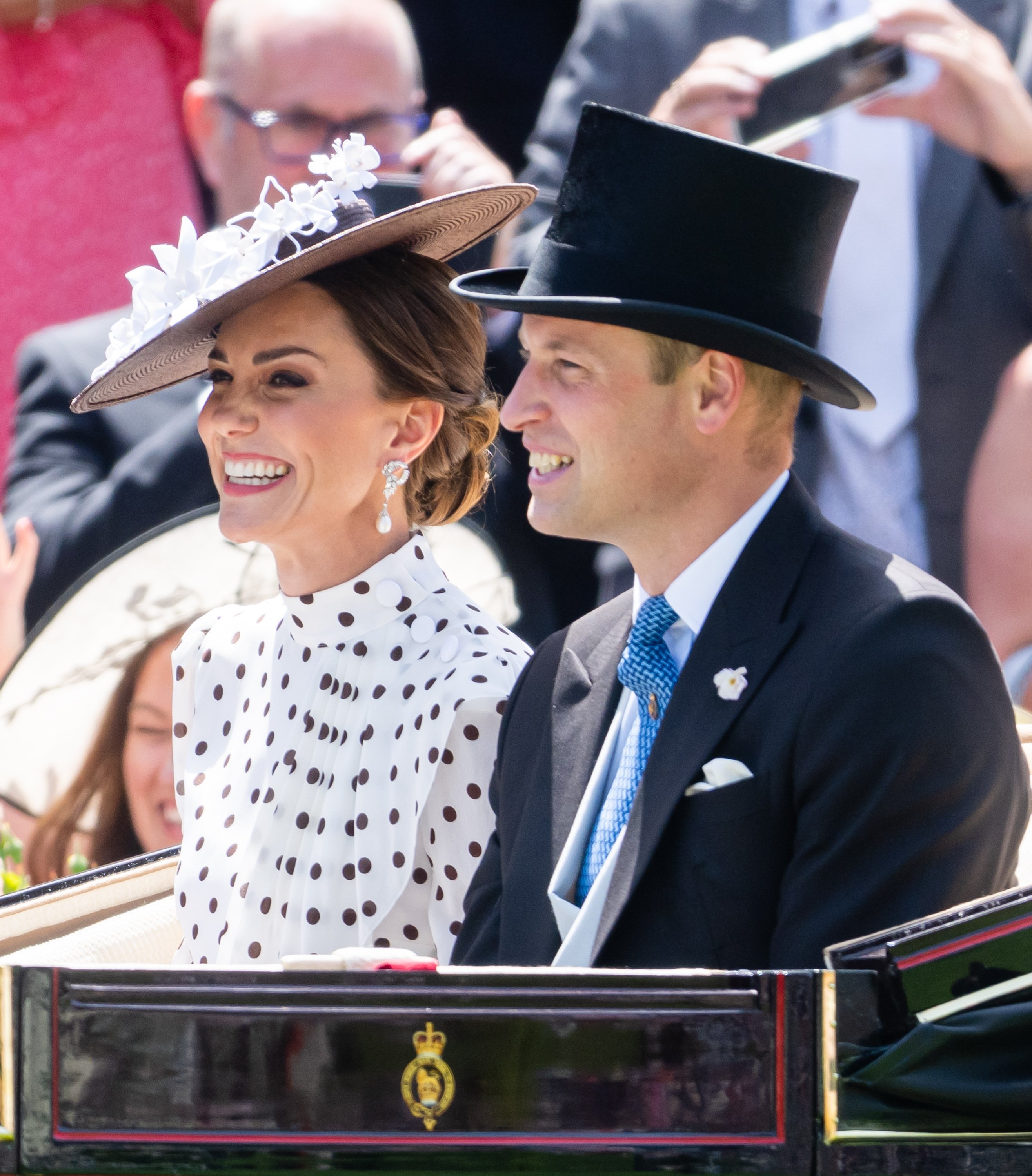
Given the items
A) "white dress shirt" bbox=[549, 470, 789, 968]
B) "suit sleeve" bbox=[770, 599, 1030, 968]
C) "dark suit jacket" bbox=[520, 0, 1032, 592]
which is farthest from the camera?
"dark suit jacket" bbox=[520, 0, 1032, 592]

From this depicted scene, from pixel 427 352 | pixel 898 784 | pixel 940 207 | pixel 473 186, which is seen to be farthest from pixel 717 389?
pixel 473 186

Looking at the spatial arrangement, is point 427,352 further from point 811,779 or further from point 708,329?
point 811,779

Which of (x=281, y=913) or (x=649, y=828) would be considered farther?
(x=281, y=913)

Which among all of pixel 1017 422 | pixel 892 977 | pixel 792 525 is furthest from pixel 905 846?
pixel 1017 422

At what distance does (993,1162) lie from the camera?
150cm

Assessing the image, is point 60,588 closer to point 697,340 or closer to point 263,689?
point 263,689

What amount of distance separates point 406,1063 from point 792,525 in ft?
2.70

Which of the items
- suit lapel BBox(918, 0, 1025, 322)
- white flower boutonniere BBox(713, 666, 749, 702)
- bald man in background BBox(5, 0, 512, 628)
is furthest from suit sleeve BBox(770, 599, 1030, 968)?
bald man in background BBox(5, 0, 512, 628)

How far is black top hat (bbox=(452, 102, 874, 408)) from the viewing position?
6.36 feet

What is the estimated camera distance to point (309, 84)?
4.27 meters

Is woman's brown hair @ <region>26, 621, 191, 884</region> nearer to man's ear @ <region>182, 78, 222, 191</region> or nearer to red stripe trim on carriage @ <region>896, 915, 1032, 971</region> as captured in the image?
man's ear @ <region>182, 78, 222, 191</region>

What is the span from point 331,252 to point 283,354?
0.60 ft

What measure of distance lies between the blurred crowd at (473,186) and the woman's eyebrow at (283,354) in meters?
1.59

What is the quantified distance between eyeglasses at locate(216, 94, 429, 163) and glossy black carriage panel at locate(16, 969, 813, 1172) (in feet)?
10.6
